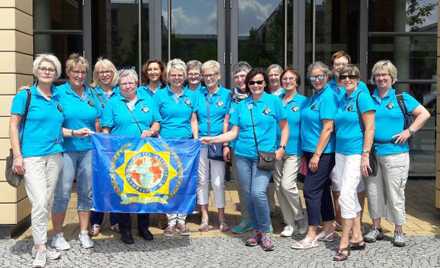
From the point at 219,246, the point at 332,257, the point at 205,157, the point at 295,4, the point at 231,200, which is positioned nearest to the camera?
the point at 332,257

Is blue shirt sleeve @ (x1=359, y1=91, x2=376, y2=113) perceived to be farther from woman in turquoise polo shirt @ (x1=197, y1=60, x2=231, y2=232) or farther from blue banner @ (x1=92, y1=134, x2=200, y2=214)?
blue banner @ (x1=92, y1=134, x2=200, y2=214)

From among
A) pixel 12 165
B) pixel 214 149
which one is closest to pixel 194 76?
pixel 214 149

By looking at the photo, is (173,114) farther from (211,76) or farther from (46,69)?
(46,69)

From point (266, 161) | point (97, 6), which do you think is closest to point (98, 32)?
point (97, 6)

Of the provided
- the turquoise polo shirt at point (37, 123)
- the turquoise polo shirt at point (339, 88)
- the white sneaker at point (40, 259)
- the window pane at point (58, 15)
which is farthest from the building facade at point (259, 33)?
the white sneaker at point (40, 259)

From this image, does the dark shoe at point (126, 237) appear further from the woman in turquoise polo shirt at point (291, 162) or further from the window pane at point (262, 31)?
the window pane at point (262, 31)

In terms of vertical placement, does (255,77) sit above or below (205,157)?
above

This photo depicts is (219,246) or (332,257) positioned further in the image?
(219,246)

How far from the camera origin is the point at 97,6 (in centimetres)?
1006

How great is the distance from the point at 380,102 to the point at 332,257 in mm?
1739

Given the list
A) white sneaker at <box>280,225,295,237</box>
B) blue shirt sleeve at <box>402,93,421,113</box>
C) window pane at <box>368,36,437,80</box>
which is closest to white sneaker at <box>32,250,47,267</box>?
white sneaker at <box>280,225,295,237</box>

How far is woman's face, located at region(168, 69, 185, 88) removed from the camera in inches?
230

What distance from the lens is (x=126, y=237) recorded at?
573cm

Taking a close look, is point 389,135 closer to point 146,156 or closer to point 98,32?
point 146,156
